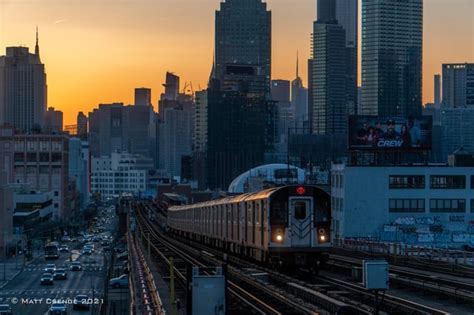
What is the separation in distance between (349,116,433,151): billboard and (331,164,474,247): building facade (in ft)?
13.7

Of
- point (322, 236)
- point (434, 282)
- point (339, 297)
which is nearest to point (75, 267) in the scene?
point (322, 236)

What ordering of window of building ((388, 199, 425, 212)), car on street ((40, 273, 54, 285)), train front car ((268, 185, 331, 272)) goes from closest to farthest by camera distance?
train front car ((268, 185, 331, 272)) → car on street ((40, 273, 54, 285)) → window of building ((388, 199, 425, 212))

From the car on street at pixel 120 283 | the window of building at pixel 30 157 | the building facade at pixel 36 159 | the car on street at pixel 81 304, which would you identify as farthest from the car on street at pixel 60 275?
the window of building at pixel 30 157

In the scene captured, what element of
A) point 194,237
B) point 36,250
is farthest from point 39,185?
point 194,237

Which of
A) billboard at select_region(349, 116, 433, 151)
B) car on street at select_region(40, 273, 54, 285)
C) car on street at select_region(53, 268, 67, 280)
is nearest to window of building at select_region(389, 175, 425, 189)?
billboard at select_region(349, 116, 433, 151)

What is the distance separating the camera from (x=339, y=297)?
86.4ft

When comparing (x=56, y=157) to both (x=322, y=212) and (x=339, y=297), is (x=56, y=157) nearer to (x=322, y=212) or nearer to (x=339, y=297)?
(x=322, y=212)

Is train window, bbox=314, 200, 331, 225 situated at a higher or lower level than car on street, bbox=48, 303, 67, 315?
higher

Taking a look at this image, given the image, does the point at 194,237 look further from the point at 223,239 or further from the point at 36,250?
the point at 36,250

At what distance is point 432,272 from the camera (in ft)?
123

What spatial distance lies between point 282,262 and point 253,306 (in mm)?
9346

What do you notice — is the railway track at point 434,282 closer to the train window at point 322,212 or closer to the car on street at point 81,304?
the train window at point 322,212

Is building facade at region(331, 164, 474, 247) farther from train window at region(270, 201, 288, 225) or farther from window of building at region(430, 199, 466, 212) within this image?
train window at region(270, 201, 288, 225)

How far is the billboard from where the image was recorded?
75.8m
